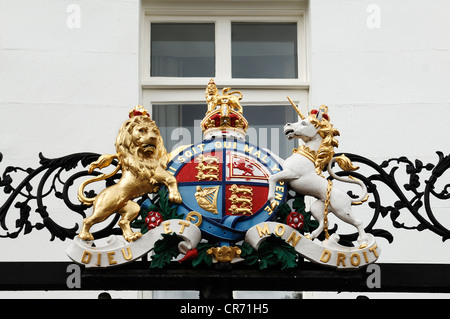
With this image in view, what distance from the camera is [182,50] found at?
10930mm

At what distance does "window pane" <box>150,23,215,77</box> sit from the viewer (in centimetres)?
1085

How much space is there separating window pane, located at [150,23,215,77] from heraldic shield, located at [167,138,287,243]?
2.66 metres

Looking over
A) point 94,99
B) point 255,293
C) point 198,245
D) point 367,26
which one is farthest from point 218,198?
point 367,26

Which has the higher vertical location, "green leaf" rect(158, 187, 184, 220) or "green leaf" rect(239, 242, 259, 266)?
"green leaf" rect(158, 187, 184, 220)

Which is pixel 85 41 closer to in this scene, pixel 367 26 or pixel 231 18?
pixel 231 18

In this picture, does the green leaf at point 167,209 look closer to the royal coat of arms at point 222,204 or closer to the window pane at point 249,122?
the royal coat of arms at point 222,204

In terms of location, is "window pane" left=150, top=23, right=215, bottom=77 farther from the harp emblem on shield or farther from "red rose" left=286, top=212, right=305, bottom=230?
"red rose" left=286, top=212, right=305, bottom=230

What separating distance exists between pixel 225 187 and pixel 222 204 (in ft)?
0.46

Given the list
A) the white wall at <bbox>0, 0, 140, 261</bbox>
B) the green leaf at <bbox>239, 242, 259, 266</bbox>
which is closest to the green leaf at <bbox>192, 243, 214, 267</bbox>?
the green leaf at <bbox>239, 242, 259, 266</bbox>

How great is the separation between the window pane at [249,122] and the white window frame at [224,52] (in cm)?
8

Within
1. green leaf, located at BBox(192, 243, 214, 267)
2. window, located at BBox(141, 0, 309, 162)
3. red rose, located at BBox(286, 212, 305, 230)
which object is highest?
window, located at BBox(141, 0, 309, 162)

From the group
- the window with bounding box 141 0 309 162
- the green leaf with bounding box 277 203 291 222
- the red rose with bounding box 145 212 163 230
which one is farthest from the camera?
the window with bounding box 141 0 309 162

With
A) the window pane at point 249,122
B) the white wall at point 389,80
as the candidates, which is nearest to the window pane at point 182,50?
the window pane at point 249,122

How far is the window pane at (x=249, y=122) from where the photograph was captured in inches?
410
